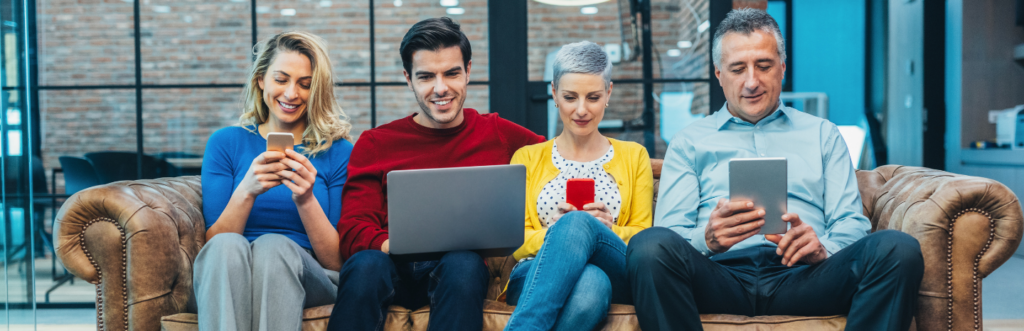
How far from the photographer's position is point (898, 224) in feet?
5.20

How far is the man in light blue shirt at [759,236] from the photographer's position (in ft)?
4.31

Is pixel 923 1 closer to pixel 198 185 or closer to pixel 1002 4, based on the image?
pixel 1002 4

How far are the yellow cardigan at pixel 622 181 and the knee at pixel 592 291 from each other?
0.76ft

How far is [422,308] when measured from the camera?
1.57 metres

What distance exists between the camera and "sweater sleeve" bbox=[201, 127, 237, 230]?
1706mm

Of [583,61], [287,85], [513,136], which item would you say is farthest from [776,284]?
[287,85]

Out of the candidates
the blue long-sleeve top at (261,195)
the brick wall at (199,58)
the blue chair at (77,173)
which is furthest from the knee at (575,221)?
the blue chair at (77,173)

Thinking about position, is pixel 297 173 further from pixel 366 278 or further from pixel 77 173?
pixel 77 173

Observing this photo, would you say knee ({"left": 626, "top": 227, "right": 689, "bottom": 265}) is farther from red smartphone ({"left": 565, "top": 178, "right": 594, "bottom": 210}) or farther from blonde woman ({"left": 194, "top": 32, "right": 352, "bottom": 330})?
blonde woman ({"left": 194, "top": 32, "right": 352, "bottom": 330})

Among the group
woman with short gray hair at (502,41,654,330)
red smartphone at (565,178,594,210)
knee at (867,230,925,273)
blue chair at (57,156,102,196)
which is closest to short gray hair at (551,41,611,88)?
woman with short gray hair at (502,41,654,330)

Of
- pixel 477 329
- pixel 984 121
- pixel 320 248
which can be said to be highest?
pixel 984 121

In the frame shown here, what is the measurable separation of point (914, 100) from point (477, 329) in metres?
5.31

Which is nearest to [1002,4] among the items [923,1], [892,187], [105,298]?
[923,1]

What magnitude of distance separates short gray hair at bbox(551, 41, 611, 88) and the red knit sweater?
287 millimetres
